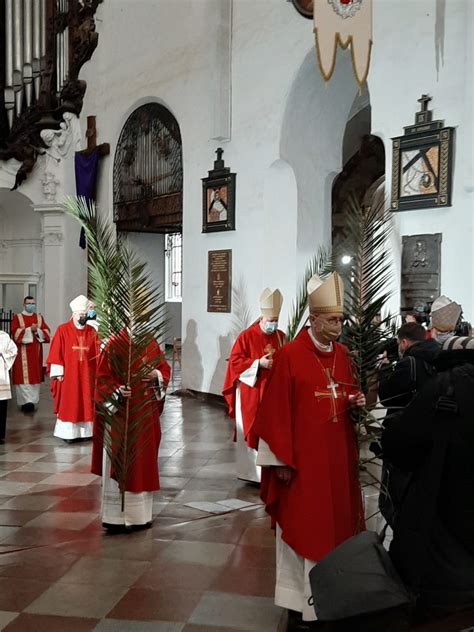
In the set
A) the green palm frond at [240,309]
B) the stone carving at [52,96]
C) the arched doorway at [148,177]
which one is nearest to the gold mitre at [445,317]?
the green palm frond at [240,309]

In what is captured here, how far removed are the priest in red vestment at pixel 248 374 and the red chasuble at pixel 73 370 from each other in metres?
2.62

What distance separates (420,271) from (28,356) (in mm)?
6270

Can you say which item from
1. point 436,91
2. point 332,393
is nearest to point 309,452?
point 332,393

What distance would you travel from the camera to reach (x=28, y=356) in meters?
11.1

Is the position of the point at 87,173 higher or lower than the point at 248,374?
higher

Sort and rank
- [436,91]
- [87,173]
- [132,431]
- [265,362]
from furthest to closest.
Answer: [87,173] → [436,91] → [265,362] → [132,431]

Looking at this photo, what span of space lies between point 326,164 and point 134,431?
6.91 m

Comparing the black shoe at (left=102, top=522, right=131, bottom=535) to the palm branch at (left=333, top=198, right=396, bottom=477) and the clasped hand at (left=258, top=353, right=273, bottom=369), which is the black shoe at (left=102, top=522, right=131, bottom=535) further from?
the palm branch at (left=333, top=198, right=396, bottom=477)

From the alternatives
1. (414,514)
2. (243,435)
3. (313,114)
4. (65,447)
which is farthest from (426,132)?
(414,514)

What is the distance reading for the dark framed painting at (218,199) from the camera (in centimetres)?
1103

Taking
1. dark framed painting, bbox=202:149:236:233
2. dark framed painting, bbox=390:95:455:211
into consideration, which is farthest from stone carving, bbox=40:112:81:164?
dark framed painting, bbox=390:95:455:211

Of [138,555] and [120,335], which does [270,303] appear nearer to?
[120,335]

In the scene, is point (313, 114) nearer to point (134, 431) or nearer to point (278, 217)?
point (278, 217)

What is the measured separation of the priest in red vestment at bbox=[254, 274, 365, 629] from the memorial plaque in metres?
7.31
